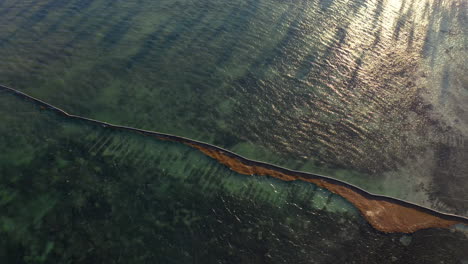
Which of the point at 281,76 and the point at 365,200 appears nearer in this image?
the point at 365,200

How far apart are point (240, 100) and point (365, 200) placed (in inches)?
171

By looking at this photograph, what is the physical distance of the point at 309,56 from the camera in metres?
11.4

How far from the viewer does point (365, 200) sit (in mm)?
8070

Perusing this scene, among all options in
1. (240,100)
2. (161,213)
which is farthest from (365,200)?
(161,213)

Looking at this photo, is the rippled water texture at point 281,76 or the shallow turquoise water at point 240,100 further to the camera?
the rippled water texture at point 281,76

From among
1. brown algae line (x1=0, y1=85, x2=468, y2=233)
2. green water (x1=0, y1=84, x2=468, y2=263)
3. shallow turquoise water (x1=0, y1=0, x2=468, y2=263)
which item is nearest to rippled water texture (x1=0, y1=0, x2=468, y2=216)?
shallow turquoise water (x1=0, y1=0, x2=468, y2=263)

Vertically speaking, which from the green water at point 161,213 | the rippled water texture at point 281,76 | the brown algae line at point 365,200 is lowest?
the green water at point 161,213

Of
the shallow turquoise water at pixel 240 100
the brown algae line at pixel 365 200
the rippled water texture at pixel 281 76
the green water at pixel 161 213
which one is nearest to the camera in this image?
the green water at pixel 161 213

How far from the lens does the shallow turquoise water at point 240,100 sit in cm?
810

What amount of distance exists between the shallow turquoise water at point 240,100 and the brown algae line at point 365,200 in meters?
0.22

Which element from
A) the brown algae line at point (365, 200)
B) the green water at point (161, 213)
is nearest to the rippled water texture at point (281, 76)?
the brown algae line at point (365, 200)

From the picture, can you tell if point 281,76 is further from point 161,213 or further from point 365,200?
point 161,213

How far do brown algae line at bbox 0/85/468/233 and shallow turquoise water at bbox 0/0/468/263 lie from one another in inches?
8.8

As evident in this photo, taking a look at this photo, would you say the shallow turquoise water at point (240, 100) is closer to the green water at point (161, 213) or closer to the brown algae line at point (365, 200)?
the green water at point (161, 213)
